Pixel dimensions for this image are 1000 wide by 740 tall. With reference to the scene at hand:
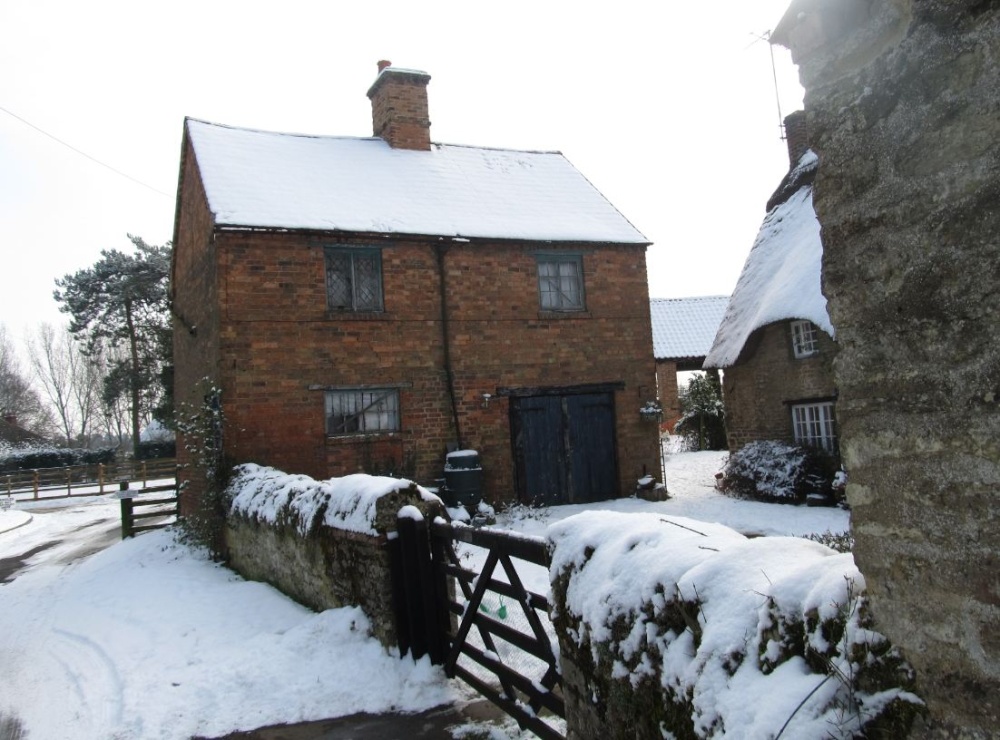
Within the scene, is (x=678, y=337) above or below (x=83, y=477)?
above

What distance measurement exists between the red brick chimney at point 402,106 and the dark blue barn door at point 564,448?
273 inches

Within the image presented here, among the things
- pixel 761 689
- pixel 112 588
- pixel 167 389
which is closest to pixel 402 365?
pixel 112 588

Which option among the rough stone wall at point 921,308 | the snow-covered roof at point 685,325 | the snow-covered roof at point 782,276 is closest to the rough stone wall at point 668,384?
the snow-covered roof at point 685,325

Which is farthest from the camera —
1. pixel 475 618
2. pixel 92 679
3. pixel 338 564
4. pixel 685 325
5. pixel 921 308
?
pixel 685 325

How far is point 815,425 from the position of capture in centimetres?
1405

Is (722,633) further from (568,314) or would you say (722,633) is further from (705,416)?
(705,416)

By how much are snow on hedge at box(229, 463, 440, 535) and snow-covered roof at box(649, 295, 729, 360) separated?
22029 mm

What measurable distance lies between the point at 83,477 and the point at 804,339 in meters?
30.5

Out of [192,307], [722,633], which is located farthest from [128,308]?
[722,633]

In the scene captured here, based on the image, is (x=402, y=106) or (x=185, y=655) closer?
(x=185, y=655)

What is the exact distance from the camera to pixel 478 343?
1410cm

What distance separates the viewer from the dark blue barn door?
1430cm

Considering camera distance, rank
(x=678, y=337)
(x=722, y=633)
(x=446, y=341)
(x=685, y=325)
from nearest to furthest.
Answer: (x=722, y=633) < (x=446, y=341) < (x=678, y=337) < (x=685, y=325)

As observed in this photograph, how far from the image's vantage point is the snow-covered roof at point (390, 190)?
13.5 m
